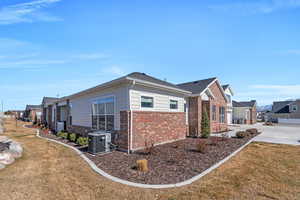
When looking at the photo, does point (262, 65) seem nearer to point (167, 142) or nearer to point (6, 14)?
point (167, 142)

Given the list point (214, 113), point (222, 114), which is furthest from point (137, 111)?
point (222, 114)

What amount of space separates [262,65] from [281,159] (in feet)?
28.7

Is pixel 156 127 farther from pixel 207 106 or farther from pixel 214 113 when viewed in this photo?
pixel 214 113

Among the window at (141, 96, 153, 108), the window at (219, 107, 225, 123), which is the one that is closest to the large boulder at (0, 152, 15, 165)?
the window at (141, 96, 153, 108)

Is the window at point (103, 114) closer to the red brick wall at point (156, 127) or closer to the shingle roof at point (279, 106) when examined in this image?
the red brick wall at point (156, 127)

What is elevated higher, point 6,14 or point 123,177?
point 6,14

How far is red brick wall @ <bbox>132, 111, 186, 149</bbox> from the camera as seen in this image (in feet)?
28.5

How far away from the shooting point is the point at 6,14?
303 inches

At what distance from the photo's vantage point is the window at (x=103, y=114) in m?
9.85

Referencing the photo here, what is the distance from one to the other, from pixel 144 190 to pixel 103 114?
276 inches

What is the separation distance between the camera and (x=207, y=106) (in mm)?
15219

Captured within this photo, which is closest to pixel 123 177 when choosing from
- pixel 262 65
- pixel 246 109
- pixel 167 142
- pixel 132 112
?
pixel 132 112

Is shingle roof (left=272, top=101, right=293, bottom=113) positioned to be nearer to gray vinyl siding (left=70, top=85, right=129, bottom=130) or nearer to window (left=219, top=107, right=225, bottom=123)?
window (left=219, top=107, right=225, bottom=123)

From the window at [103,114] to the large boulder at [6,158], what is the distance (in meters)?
4.72
